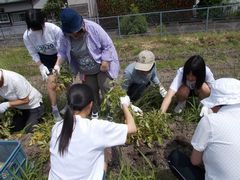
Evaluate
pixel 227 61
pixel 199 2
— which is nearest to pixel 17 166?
pixel 227 61

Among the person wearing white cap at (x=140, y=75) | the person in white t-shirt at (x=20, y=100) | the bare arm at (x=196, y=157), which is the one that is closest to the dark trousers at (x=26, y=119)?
the person in white t-shirt at (x=20, y=100)

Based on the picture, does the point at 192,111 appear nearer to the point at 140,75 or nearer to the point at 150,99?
the point at 150,99

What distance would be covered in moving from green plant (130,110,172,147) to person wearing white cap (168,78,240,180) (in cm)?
103

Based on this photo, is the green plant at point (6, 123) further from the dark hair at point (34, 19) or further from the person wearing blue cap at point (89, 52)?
the dark hair at point (34, 19)

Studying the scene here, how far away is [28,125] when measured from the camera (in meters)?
3.24

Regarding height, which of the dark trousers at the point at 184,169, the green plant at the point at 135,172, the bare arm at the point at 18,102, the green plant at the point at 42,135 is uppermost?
the bare arm at the point at 18,102

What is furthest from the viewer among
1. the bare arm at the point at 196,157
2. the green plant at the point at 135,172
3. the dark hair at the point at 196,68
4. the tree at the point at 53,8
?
the tree at the point at 53,8

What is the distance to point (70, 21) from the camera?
8.19 feet

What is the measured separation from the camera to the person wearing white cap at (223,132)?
4.99ft

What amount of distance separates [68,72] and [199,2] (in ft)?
39.8

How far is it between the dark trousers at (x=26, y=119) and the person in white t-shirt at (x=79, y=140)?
5.16 ft

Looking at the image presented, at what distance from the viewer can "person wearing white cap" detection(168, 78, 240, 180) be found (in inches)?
59.9

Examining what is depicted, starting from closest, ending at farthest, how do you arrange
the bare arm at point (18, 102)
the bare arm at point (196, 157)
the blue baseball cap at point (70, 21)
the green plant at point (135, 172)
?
the bare arm at point (196, 157) → the green plant at point (135, 172) → the blue baseball cap at point (70, 21) → the bare arm at point (18, 102)

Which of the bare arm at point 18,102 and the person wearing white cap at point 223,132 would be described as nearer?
the person wearing white cap at point 223,132
